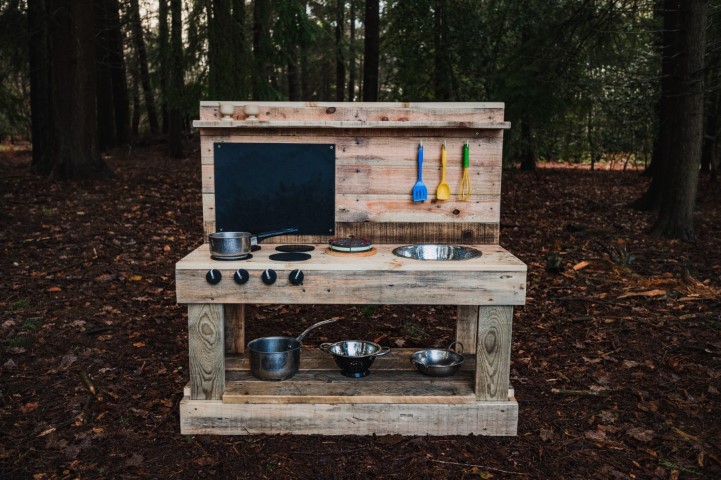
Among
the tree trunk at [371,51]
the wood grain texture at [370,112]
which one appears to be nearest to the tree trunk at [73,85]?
the tree trunk at [371,51]

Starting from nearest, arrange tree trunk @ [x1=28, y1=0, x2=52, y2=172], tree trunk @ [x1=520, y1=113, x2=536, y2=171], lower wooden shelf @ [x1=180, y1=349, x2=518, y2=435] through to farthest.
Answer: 1. lower wooden shelf @ [x1=180, y1=349, x2=518, y2=435]
2. tree trunk @ [x1=520, y1=113, x2=536, y2=171]
3. tree trunk @ [x1=28, y1=0, x2=52, y2=172]

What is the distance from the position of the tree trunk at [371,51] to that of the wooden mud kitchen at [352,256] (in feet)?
23.7

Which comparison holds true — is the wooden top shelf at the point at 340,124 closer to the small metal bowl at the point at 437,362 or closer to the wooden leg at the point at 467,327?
the wooden leg at the point at 467,327

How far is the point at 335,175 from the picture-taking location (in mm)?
3824

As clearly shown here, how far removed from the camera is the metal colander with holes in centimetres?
358

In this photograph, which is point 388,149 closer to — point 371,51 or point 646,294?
point 646,294

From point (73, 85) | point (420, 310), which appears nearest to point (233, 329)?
point (420, 310)

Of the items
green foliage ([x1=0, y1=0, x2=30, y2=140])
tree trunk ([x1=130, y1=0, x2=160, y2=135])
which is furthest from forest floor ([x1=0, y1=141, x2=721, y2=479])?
tree trunk ([x1=130, y1=0, x2=160, y2=135])

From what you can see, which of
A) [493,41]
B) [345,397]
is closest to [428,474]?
[345,397]

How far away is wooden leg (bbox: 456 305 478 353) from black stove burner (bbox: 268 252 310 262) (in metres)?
1.21

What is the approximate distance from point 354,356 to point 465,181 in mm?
1263

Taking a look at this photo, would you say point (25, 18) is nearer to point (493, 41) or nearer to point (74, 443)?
point (493, 41)

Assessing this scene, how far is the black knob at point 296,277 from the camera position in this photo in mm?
3170

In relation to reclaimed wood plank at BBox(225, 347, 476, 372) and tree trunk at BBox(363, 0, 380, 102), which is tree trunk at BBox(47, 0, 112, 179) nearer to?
tree trunk at BBox(363, 0, 380, 102)
